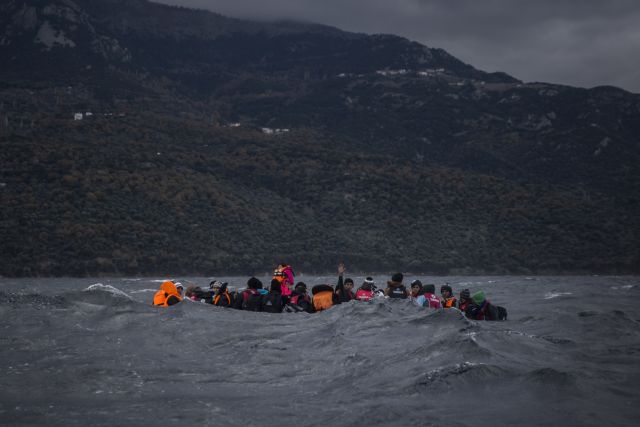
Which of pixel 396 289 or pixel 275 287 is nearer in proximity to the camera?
pixel 396 289

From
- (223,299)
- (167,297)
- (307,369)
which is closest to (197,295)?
(223,299)

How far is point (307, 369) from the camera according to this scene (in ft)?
42.6

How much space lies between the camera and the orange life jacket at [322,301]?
23109mm

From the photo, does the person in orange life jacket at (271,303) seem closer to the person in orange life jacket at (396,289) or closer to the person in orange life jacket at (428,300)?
the person in orange life jacket at (396,289)

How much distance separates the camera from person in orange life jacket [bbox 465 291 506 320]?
21.3 metres

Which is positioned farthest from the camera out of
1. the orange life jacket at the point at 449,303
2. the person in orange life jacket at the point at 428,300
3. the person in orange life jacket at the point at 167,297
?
the person in orange life jacket at the point at 428,300

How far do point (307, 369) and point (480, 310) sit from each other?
32.3 feet

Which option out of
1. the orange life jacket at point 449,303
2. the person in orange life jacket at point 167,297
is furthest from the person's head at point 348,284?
the person in orange life jacket at point 167,297

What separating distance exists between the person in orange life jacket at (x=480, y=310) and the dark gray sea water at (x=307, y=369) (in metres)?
1.96

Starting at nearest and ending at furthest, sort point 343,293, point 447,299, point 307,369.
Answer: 1. point 307,369
2. point 447,299
3. point 343,293

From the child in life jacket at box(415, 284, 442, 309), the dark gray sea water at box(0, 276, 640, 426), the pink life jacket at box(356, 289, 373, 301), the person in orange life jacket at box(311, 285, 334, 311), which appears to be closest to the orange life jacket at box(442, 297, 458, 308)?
the child in life jacket at box(415, 284, 442, 309)

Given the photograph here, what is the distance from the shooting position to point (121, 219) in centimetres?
7169

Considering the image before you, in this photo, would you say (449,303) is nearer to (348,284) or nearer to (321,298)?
(348,284)

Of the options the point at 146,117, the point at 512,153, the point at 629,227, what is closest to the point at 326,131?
the point at 512,153
